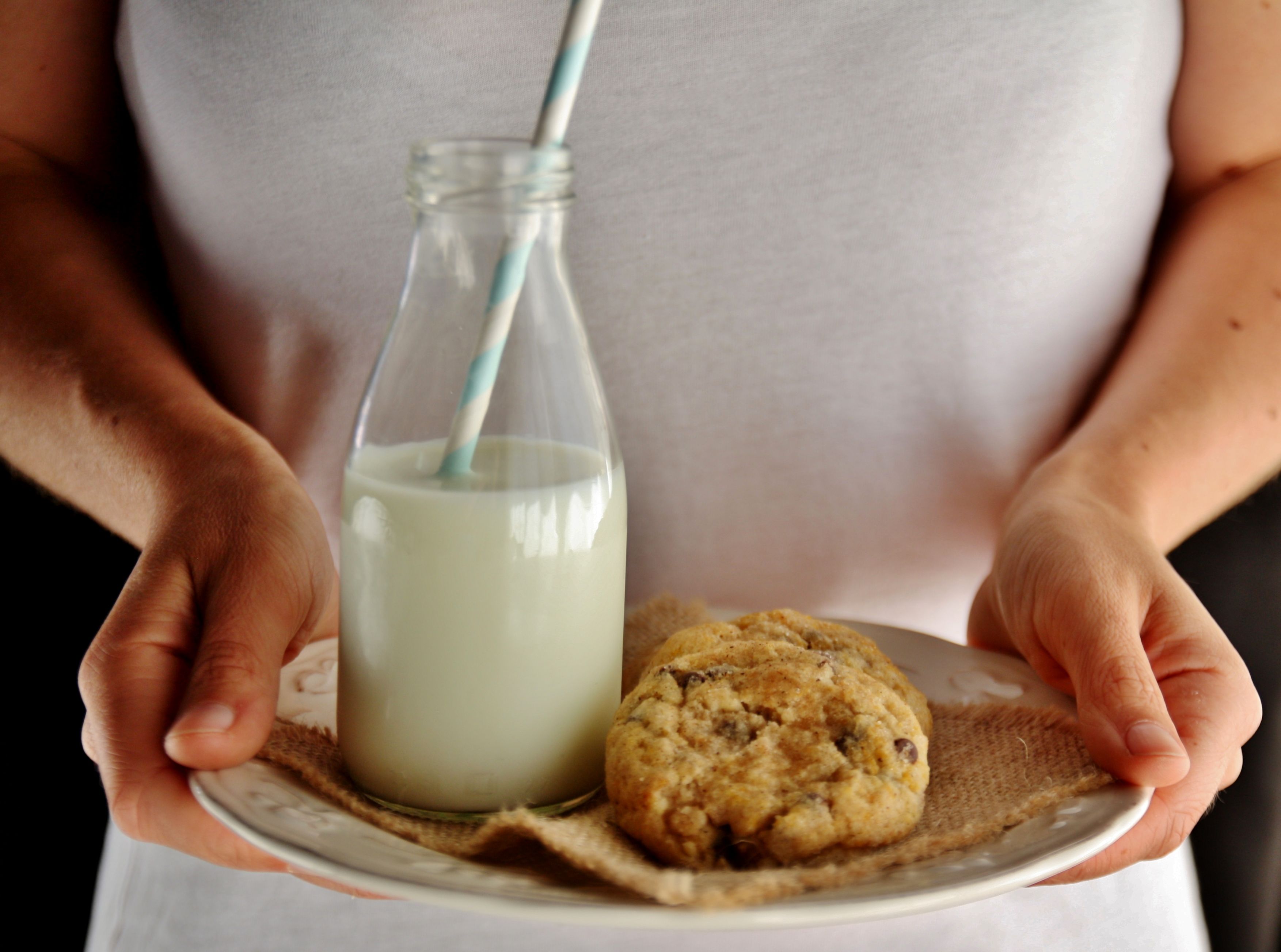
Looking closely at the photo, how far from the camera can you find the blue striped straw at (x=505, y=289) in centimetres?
57

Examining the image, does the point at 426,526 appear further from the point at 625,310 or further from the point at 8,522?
the point at 8,522

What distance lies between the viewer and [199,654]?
2.12 feet

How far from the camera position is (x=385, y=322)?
1.07 meters

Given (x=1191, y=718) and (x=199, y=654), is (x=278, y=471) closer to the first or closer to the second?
(x=199, y=654)

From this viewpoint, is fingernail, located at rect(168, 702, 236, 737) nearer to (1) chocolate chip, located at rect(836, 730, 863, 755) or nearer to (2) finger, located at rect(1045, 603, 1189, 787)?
(1) chocolate chip, located at rect(836, 730, 863, 755)

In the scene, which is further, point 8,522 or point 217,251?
point 8,522

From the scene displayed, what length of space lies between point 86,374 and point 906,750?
79cm

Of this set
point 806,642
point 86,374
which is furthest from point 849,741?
point 86,374

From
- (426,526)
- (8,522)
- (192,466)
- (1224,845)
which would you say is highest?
(426,526)

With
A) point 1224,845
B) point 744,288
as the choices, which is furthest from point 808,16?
point 1224,845

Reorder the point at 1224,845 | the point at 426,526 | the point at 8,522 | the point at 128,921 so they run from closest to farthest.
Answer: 1. the point at 426,526
2. the point at 128,921
3. the point at 8,522
4. the point at 1224,845

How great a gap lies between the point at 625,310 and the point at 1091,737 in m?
0.59

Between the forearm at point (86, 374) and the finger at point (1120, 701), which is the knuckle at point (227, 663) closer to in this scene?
the forearm at point (86, 374)

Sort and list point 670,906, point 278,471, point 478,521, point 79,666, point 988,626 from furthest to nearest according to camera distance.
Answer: point 79,666, point 988,626, point 278,471, point 478,521, point 670,906
